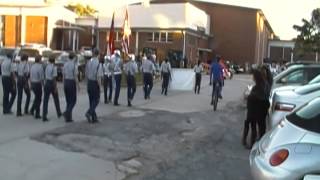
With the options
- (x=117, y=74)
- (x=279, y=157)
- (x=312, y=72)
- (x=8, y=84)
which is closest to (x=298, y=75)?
(x=312, y=72)

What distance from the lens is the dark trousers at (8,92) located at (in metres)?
17.0

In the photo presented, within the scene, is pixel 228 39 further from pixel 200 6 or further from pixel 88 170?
pixel 88 170

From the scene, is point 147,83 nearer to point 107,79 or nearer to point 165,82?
point 107,79

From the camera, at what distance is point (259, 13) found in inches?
3339

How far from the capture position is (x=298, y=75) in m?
18.5

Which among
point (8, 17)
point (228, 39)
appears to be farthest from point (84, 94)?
point (228, 39)

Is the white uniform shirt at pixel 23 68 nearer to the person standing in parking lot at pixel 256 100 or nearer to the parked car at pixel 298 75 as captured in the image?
the parked car at pixel 298 75

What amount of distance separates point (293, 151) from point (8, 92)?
1228 cm

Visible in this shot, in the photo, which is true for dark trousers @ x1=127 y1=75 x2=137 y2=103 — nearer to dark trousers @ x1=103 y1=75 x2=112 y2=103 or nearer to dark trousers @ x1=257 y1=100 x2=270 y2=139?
dark trousers @ x1=103 y1=75 x2=112 y2=103

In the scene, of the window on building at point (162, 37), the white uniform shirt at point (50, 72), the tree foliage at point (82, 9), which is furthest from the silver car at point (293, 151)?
the tree foliage at point (82, 9)

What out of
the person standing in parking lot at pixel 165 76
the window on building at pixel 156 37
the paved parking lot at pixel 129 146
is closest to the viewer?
the paved parking lot at pixel 129 146

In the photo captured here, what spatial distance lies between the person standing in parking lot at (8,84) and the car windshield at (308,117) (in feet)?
37.5

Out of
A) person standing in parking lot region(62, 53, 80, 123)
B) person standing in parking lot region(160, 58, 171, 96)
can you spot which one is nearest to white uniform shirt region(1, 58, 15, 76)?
person standing in parking lot region(62, 53, 80, 123)

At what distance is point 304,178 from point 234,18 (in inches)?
3076
